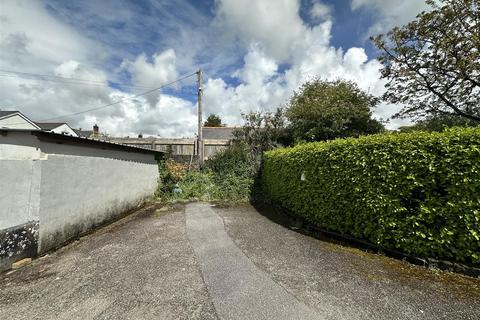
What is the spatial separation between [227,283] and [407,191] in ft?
10.6

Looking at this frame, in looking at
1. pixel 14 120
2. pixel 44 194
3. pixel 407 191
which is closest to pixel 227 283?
pixel 407 191

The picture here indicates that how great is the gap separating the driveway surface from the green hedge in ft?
1.52

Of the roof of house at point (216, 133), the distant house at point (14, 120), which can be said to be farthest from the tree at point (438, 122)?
the distant house at point (14, 120)

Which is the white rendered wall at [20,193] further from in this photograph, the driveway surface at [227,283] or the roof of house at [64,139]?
the driveway surface at [227,283]

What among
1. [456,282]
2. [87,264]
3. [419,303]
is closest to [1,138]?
[87,264]

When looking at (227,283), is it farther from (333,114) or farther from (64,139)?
(333,114)

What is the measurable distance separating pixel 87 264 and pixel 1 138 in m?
2.97

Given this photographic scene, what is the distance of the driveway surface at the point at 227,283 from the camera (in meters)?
2.72

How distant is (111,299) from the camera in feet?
9.87

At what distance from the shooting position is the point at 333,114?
10.7 m

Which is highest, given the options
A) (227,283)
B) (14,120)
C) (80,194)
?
(14,120)

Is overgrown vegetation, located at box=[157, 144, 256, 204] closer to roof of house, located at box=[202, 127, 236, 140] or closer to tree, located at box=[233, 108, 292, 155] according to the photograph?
tree, located at box=[233, 108, 292, 155]

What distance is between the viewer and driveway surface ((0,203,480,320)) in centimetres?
272

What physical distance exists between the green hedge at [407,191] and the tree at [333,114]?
579 cm
